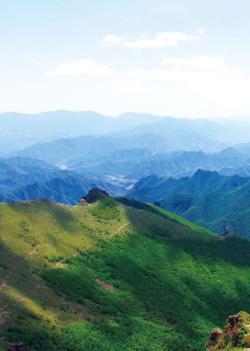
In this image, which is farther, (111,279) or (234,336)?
(111,279)

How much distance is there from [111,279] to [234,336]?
118 feet

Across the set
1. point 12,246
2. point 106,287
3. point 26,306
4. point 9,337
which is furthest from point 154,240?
point 9,337

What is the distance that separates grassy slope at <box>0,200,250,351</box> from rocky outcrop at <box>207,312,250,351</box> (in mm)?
4582

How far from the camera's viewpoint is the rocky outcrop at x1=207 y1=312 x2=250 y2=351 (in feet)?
237

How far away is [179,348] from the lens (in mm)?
81875

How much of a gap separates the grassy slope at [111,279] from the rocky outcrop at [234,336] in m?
4.58

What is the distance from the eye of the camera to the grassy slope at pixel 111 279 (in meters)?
76.1

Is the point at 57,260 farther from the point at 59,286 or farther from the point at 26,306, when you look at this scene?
the point at 26,306

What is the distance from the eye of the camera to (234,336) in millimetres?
74688

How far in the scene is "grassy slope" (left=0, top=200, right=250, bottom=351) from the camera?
7606cm

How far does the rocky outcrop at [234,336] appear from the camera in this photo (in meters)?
72.2

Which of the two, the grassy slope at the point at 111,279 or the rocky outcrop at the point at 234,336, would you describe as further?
the grassy slope at the point at 111,279

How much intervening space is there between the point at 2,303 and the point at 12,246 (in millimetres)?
30129

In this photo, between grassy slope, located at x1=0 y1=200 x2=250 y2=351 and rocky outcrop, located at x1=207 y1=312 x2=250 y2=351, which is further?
grassy slope, located at x1=0 y1=200 x2=250 y2=351
